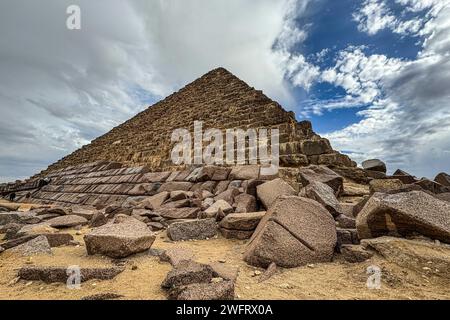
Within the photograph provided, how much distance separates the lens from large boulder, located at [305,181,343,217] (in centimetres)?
356

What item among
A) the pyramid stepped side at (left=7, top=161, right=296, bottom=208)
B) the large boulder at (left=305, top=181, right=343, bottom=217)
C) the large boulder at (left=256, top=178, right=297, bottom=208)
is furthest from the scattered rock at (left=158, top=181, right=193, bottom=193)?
the large boulder at (left=305, top=181, right=343, bottom=217)

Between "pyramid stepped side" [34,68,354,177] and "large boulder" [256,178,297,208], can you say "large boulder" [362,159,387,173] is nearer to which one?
"pyramid stepped side" [34,68,354,177]

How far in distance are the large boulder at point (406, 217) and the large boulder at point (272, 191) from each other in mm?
1587

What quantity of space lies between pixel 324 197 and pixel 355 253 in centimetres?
119

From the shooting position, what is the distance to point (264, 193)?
4645mm

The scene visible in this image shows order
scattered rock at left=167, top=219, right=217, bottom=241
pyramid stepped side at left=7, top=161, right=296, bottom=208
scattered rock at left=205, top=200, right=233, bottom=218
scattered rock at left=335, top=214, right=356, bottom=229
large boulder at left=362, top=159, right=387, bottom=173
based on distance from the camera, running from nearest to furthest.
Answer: scattered rock at left=335, top=214, right=356, bottom=229
scattered rock at left=167, top=219, right=217, bottom=241
scattered rock at left=205, top=200, right=233, bottom=218
pyramid stepped side at left=7, top=161, right=296, bottom=208
large boulder at left=362, top=159, right=387, bottom=173

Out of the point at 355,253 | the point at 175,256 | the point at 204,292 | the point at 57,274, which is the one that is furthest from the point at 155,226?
the point at 355,253

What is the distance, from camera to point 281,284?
2.14 metres

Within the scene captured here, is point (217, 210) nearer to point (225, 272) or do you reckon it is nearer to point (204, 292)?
point (225, 272)

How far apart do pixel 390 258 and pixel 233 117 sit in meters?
8.03

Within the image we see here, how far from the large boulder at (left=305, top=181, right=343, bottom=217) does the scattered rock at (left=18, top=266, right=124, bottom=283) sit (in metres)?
2.80

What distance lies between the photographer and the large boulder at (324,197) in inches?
140

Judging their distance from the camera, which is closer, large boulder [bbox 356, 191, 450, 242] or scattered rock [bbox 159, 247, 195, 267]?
large boulder [bbox 356, 191, 450, 242]

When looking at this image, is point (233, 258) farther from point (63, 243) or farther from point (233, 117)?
point (233, 117)
